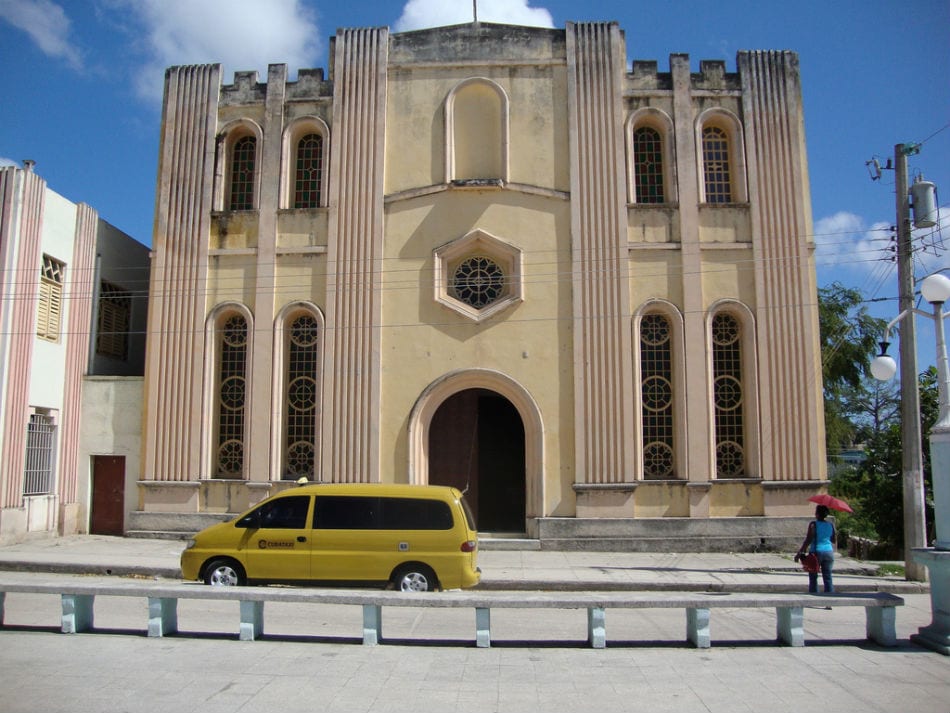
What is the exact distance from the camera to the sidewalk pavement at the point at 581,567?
1367 cm

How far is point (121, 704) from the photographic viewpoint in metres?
6.68

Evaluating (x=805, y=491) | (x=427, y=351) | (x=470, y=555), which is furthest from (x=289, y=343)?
(x=805, y=491)

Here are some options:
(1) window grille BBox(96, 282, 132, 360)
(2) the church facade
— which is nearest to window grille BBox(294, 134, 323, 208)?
(2) the church facade

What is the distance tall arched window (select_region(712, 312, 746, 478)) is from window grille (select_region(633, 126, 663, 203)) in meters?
3.06

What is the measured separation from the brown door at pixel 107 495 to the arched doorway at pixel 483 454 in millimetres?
6971

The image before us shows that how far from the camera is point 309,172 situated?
19.2 m

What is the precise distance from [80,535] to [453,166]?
11.6 meters

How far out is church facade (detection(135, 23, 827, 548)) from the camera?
1750cm

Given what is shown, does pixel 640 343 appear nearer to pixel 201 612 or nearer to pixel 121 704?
pixel 201 612

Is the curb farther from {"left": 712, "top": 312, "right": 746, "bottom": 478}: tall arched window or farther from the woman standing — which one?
Result: {"left": 712, "top": 312, "right": 746, "bottom": 478}: tall arched window

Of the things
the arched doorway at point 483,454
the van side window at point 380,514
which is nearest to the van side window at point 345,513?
the van side window at point 380,514

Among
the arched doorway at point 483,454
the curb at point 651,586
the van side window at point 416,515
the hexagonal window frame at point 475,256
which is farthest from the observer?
the arched doorway at point 483,454

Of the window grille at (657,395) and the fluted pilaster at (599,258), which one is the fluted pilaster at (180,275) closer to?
the fluted pilaster at (599,258)

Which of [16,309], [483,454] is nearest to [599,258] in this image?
[483,454]
